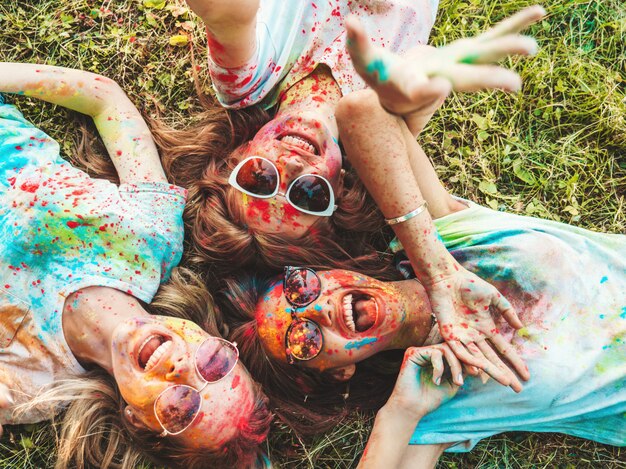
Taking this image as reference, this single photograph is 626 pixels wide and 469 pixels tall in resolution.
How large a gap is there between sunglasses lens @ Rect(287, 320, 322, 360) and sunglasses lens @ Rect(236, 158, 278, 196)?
70 cm

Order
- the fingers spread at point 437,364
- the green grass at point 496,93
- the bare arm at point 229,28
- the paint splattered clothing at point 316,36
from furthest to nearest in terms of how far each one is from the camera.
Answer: the green grass at point 496,93 < the paint splattered clothing at point 316,36 < the fingers spread at point 437,364 < the bare arm at point 229,28

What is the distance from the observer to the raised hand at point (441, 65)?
1.59m

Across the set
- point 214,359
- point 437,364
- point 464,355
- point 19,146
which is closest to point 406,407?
point 437,364

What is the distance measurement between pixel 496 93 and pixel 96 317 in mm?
2889

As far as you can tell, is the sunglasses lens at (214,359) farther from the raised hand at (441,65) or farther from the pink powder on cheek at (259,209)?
the raised hand at (441,65)

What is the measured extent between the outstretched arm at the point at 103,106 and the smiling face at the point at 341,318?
107 centimetres

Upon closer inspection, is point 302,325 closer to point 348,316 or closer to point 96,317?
point 348,316

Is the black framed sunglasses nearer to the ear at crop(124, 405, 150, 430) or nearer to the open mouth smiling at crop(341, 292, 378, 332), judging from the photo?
the open mouth smiling at crop(341, 292, 378, 332)

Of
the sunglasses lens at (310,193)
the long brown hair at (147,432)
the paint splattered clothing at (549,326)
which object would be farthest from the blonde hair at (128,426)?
the paint splattered clothing at (549,326)

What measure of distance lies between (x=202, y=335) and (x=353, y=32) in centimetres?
174

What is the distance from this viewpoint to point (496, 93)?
357 cm

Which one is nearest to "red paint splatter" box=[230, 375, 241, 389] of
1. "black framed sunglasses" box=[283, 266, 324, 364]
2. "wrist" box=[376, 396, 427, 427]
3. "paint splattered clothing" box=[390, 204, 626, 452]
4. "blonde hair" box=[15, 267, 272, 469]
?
"blonde hair" box=[15, 267, 272, 469]

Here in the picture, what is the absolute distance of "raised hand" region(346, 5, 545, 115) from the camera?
5.21 ft

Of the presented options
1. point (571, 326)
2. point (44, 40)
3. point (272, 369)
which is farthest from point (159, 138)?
point (571, 326)
